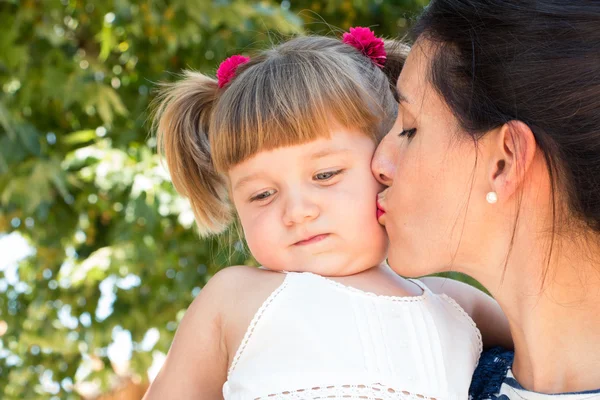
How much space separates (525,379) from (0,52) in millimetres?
2618

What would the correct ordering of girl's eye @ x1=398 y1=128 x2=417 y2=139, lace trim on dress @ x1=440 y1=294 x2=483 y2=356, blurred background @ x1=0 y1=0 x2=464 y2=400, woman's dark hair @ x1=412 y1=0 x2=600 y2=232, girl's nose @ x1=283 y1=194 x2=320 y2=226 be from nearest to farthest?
woman's dark hair @ x1=412 y1=0 x2=600 y2=232, girl's eye @ x1=398 y1=128 x2=417 y2=139, girl's nose @ x1=283 y1=194 x2=320 y2=226, lace trim on dress @ x1=440 y1=294 x2=483 y2=356, blurred background @ x1=0 y1=0 x2=464 y2=400

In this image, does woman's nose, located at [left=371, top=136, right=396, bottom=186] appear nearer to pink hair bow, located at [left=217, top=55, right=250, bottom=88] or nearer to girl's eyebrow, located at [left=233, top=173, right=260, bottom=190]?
girl's eyebrow, located at [left=233, top=173, right=260, bottom=190]

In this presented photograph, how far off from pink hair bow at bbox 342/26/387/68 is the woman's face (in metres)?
0.39

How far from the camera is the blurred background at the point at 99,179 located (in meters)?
3.76

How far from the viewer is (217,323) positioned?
1888 millimetres

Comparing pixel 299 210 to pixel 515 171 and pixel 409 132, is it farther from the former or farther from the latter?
pixel 515 171

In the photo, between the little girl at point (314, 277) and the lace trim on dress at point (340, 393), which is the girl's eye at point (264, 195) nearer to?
the little girl at point (314, 277)

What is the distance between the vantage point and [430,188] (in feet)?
5.77

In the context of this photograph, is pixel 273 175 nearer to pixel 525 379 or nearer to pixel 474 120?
pixel 474 120

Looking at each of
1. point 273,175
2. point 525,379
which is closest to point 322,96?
point 273,175

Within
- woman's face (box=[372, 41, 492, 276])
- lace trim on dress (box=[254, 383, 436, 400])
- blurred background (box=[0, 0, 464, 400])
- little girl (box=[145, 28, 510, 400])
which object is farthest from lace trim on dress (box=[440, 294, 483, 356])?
blurred background (box=[0, 0, 464, 400])

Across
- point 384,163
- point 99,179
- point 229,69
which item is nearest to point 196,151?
point 229,69

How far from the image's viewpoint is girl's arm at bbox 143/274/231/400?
1882 millimetres

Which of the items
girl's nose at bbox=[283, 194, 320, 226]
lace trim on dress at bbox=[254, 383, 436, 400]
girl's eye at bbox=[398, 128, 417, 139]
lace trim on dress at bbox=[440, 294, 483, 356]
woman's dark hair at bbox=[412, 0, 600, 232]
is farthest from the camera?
lace trim on dress at bbox=[440, 294, 483, 356]
